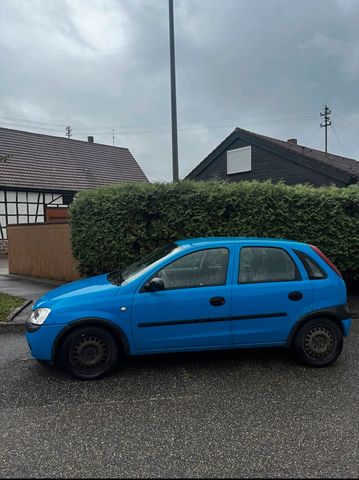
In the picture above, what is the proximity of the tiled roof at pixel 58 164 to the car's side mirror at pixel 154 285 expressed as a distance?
18.3m

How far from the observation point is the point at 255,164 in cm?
2033

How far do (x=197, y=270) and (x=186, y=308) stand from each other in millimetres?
450

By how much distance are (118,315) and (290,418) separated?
1.92 metres

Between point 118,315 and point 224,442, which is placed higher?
point 118,315

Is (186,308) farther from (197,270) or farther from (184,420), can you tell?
(184,420)

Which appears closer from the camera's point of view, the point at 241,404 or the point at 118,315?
the point at 241,404

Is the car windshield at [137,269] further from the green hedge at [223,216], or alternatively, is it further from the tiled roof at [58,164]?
the tiled roof at [58,164]

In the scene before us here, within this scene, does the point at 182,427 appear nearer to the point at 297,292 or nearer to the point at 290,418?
the point at 290,418

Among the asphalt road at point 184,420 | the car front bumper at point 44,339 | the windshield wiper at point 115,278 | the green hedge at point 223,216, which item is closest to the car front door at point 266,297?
the asphalt road at point 184,420

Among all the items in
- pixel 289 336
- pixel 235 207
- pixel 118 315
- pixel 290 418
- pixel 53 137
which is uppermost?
pixel 53 137

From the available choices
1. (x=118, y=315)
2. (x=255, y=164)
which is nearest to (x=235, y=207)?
(x=118, y=315)

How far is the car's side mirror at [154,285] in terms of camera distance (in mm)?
4203

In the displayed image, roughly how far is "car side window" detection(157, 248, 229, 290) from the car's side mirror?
115mm

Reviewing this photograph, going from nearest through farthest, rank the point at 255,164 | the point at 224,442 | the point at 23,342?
the point at 224,442 < the point at 23,342 < the point at 255,164
